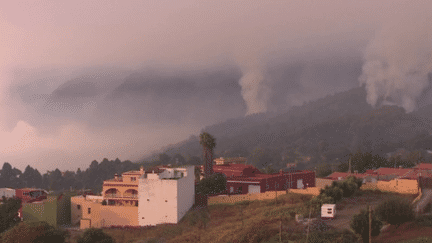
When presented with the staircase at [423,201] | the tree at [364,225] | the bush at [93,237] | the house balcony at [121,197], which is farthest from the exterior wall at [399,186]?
the bush at [93,237]

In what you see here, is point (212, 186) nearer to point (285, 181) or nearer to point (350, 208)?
point (285, 181)

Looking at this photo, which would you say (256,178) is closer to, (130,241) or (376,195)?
(376,195)

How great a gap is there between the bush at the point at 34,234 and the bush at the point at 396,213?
2362 cm

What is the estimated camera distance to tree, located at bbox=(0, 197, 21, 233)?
48.1 metres

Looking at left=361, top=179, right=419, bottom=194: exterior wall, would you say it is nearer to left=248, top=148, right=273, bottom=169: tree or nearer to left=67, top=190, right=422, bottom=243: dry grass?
left=67, top=190, right=422, bottom=243: dry grass

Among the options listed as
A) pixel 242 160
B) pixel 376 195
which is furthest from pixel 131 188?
pixel 242 160

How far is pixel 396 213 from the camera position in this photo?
1024 inches

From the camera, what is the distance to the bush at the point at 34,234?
A: 29134mm

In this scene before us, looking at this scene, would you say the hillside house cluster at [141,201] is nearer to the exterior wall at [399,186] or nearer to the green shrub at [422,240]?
the exterior wall at [399,186]

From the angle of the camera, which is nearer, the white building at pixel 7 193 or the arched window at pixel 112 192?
the arched window at pixel 112 192

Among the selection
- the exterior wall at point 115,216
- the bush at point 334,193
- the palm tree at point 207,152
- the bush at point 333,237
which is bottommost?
the exterior wall at point 115,216

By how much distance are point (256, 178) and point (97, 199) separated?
21355 millimetres

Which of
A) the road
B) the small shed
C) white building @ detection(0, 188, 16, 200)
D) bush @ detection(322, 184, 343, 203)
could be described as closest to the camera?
the road

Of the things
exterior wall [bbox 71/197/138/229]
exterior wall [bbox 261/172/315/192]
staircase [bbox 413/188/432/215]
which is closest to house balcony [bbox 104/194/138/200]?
exterior wall [bbox 71/197/138/229]
